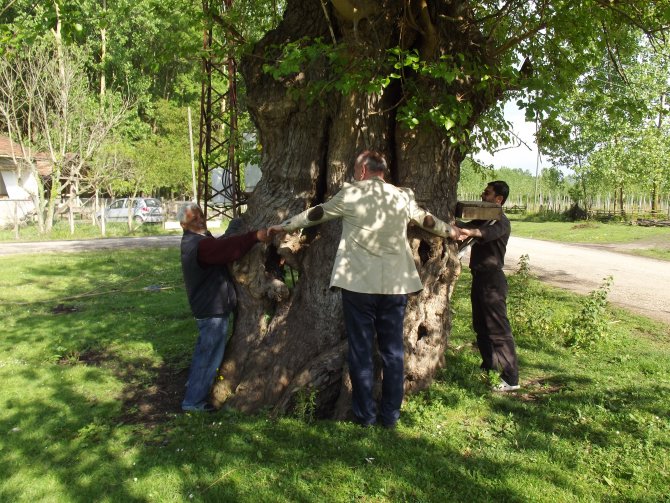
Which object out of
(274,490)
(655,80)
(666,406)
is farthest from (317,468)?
(655,80)

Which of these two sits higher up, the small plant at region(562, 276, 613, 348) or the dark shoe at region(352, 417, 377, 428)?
the small plant at region(562, 276, 613, 348)

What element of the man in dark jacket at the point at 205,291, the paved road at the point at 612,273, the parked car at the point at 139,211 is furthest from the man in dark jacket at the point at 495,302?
the parked car at the point at 139,211

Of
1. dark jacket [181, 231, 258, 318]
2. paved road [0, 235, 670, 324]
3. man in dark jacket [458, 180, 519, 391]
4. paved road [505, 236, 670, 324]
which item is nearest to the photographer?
dark jacket [181, 231, 258, 318]

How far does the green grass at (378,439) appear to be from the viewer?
12.0 feet

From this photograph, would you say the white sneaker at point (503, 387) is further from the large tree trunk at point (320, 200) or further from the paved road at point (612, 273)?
the paved road at point (612, 273)

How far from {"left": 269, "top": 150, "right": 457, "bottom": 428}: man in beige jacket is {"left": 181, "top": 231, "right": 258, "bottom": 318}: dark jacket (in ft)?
4.16

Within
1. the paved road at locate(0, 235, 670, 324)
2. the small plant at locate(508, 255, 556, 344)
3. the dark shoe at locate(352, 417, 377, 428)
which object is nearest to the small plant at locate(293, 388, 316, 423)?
the dark shoe at locate(352, 417, 377, 428)

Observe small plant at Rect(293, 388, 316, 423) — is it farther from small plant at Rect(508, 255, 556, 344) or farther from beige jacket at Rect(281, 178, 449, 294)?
small plant at Rect(508, 255, 556, 344)

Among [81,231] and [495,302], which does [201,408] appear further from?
[81,231]

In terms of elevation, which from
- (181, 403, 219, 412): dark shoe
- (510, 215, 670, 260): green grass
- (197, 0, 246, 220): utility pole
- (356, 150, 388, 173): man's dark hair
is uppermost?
(197, 0, 246, 220): utility pole

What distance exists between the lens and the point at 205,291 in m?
5.44

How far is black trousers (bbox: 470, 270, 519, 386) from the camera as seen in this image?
5.36 m

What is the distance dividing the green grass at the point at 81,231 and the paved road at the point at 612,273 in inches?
792

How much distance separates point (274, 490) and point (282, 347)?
6.12 feet
